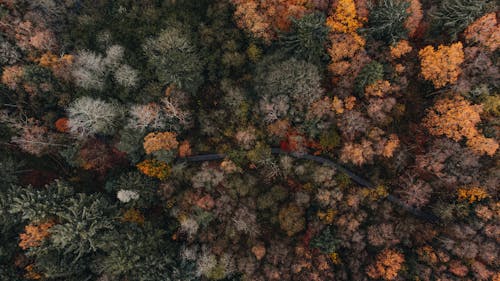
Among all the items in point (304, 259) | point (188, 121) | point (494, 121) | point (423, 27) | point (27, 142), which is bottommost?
point (304, 259)

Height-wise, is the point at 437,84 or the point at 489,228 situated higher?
the point at 437,84

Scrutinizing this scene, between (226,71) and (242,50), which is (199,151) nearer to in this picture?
(226,71)

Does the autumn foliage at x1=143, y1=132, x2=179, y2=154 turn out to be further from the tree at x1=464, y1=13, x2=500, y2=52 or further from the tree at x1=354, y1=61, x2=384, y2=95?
the tree at x1=464, y1=13, x2=500, y2=52

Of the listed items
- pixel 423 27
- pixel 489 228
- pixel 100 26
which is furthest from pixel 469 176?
pixel 100 26

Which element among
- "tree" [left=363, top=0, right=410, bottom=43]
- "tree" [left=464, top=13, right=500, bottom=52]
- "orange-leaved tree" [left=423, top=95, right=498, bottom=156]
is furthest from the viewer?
"tree" [left=363, top=0, right=410, bottom=43]

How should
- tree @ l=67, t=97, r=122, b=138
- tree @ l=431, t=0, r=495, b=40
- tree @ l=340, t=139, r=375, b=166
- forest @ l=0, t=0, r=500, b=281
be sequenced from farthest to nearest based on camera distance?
tree @ l=67, t=97, r=122, b=138, tree @ l=340, t=139, r=375, b=166, forest @ l=0, t=0, r=500, b=281, tree @ l=431, t=0, r=495, b=40

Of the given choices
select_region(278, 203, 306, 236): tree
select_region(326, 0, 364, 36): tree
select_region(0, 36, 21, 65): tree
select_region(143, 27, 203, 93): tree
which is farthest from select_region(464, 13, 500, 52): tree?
select_region(0, 36, 21, 65): tree
